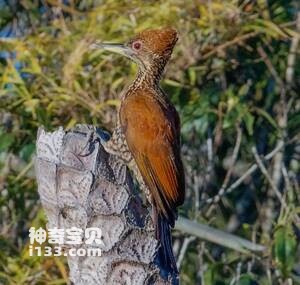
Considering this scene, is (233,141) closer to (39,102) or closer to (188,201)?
(188,201)

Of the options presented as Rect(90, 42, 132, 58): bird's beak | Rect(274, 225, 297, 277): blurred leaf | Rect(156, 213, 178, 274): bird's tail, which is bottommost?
Rect(274, 225, 297, 277): blurred leaf

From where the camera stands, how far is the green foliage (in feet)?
21.5

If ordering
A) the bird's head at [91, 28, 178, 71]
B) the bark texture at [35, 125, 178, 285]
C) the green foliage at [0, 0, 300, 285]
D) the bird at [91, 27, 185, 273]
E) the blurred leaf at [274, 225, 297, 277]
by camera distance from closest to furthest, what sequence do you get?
the bark texture at [35, 125, 178, 285] < the bird at [91, 27, 185, 273] < the bird's head at [91, 28, 178, 71] < the blurred leaf at [274, 225, 297, 277] < the green foliage at [0, 0, 300, 285]

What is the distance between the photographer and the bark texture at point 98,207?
3779 millimetres

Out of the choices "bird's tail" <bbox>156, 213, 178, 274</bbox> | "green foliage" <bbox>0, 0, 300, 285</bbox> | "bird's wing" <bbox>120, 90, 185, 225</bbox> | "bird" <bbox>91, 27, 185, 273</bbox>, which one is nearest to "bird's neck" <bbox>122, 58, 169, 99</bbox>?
"bird" <bbox>91, 27, 185, 273</bbox>

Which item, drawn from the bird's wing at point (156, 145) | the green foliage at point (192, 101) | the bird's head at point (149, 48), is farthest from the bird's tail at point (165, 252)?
the green foliage at point (192, 101)

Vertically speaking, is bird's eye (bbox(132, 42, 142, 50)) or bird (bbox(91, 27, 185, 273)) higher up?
bird's eye (bbox(132, 42, 142, 50))

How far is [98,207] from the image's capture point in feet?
12.4

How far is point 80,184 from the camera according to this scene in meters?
3.79

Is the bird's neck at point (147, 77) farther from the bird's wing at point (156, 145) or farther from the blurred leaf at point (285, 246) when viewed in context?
the blurred leaf at point (285, 246)

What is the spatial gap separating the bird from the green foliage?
1230mm

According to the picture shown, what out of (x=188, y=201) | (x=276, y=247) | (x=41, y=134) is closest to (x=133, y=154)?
(x=41, y=134)

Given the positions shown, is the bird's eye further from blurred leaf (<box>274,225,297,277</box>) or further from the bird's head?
blurred leaf (<box>274,225,297,277</box>)

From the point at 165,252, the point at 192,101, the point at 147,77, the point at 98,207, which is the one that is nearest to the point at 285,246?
the point at 192,101
